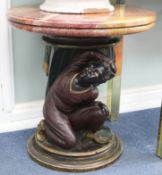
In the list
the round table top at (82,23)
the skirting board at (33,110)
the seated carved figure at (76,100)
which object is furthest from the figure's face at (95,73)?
the skirting board at (33,110)

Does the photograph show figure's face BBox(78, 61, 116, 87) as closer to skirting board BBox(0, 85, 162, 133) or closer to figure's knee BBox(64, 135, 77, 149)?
figure's knee BBox(64, 135, 77, 149)

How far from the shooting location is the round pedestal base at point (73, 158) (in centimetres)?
131

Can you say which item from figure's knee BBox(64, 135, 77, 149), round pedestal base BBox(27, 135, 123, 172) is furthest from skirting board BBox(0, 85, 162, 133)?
figure's knee BBox(64, 135, 77, 149)

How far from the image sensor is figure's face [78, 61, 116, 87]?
1245 millimetres

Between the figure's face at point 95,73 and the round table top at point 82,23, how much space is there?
176 mm

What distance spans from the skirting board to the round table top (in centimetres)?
55

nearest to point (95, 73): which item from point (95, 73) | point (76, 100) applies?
point (95, 73)

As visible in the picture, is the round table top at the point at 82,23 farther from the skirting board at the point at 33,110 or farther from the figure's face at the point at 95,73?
the skirting board at the point at 33,110

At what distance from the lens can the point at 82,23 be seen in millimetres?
1051

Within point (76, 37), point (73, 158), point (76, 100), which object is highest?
point (76, 37)

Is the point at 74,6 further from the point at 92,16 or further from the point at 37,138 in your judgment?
the point at 37,138

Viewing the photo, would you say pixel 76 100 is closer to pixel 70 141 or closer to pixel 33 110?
pixel 70 141

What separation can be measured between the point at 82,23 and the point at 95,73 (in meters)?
0.24

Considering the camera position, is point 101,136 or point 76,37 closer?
point 76,37
